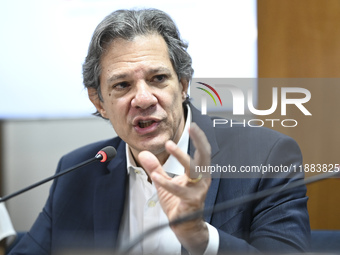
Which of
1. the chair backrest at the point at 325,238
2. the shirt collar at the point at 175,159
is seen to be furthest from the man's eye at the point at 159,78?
the chair backrest at the point at 325,238

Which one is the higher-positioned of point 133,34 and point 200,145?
point 133,34

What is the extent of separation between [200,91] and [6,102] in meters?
1.62

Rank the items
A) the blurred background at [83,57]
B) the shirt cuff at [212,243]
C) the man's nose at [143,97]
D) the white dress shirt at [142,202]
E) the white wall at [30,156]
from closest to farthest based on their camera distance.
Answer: the shirt cuff at [212,243] → the man's nose at [143,97] → the white dress shirt at [142,202] → the blurred background at [83,57] → the white wall at [30,156]

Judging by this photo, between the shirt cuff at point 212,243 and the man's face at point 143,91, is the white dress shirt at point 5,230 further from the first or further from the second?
the shirt cuff at point 212,243

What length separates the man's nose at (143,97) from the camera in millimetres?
1631

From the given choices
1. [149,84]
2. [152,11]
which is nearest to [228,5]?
[152,11]

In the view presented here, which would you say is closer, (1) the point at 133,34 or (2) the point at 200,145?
(2) the point at 200,145

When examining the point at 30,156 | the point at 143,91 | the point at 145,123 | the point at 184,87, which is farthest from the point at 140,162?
the point at 30,156

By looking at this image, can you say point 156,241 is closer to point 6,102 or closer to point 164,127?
point 164,127

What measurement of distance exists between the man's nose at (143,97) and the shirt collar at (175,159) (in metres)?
0.25

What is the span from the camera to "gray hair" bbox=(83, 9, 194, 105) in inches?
67.8

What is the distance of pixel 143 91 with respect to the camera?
5.41ft

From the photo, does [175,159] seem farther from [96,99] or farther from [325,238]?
[325,238]

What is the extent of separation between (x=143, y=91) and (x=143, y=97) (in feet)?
0.09
